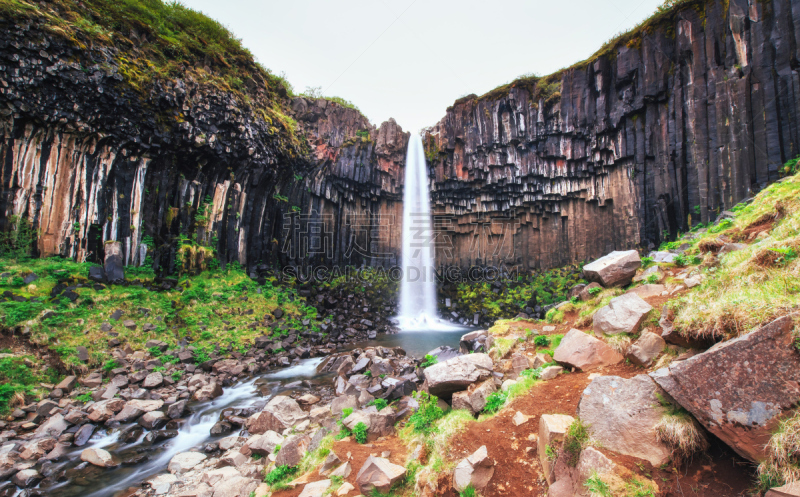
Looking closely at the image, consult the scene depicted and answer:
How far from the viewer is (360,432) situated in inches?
207

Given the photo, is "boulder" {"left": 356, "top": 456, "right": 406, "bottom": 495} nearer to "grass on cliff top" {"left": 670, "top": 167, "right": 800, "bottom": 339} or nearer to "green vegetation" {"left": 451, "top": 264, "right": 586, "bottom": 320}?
"grass on cliff top" {"left": 670, "top": 167, "right": 800, "bottom": 339}

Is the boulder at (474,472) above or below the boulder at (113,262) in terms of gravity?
below

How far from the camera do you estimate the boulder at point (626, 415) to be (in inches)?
111

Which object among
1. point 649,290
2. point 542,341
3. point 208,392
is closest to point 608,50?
point 649,290

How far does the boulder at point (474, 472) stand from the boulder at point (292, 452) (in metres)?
3.11

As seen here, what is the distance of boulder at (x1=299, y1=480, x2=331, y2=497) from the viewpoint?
4054 millimetres

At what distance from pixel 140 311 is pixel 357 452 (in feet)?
38.5

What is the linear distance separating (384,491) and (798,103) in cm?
1750

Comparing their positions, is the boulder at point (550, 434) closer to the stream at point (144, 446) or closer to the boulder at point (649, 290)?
the boulder at point (649, 290)

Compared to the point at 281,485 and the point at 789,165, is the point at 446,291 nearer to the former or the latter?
the point at 789,165

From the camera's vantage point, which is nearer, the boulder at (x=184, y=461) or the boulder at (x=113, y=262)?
the boulder at (x=184, y=461)

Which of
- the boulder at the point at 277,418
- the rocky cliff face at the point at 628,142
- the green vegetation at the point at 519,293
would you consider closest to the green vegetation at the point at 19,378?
the boulder at the point at 277,418

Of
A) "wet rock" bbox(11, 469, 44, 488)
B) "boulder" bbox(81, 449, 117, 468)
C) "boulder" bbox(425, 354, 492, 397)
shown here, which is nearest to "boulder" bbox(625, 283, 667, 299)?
"boulder" bbox(425, 354, 492, 397)

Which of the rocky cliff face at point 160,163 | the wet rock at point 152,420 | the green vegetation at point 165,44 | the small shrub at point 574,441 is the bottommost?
the wet rock at point 152,420
